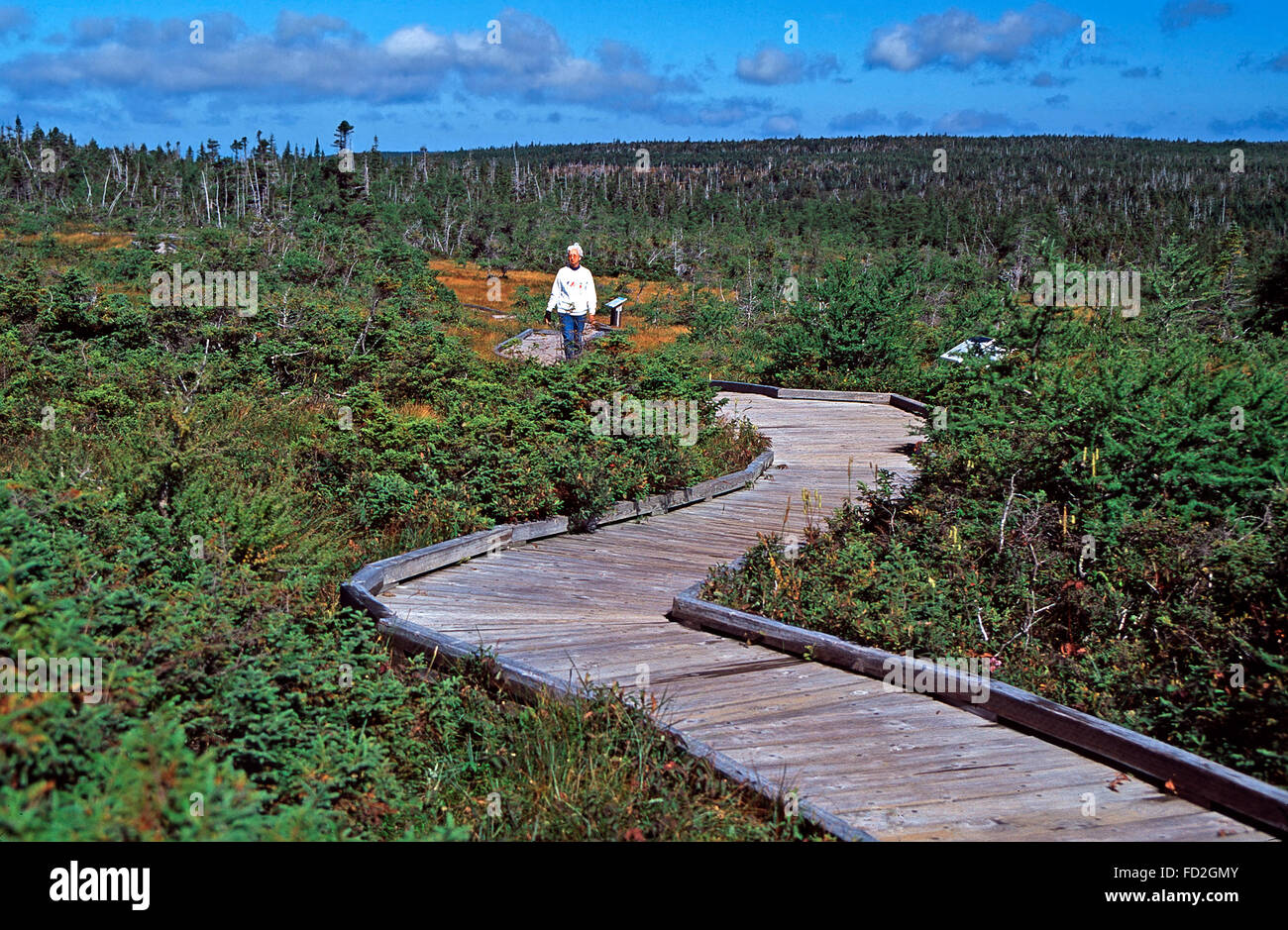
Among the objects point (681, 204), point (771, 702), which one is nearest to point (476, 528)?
point (771, 702)

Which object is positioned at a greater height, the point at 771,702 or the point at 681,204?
the point at 681,204

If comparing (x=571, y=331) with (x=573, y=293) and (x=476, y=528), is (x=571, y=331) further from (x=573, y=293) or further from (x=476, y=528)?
(x=476, y=528)

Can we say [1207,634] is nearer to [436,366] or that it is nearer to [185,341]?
[436,366]

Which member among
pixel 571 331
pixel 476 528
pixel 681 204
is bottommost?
pixel 476 528

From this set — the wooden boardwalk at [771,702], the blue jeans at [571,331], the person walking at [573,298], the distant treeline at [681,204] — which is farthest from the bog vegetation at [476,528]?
the distant treeline at [681,204]

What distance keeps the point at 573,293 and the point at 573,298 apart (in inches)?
3.2

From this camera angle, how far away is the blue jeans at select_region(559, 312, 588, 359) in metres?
13.8

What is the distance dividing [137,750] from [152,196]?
95.4m

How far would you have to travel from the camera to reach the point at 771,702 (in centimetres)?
534

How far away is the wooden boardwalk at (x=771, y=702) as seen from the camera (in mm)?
4109

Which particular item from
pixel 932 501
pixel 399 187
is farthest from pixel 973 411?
pixel 399 187

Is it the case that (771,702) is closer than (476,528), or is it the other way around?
(771,702)

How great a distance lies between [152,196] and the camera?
8544cm

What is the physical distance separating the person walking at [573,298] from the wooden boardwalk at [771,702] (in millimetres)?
4762
